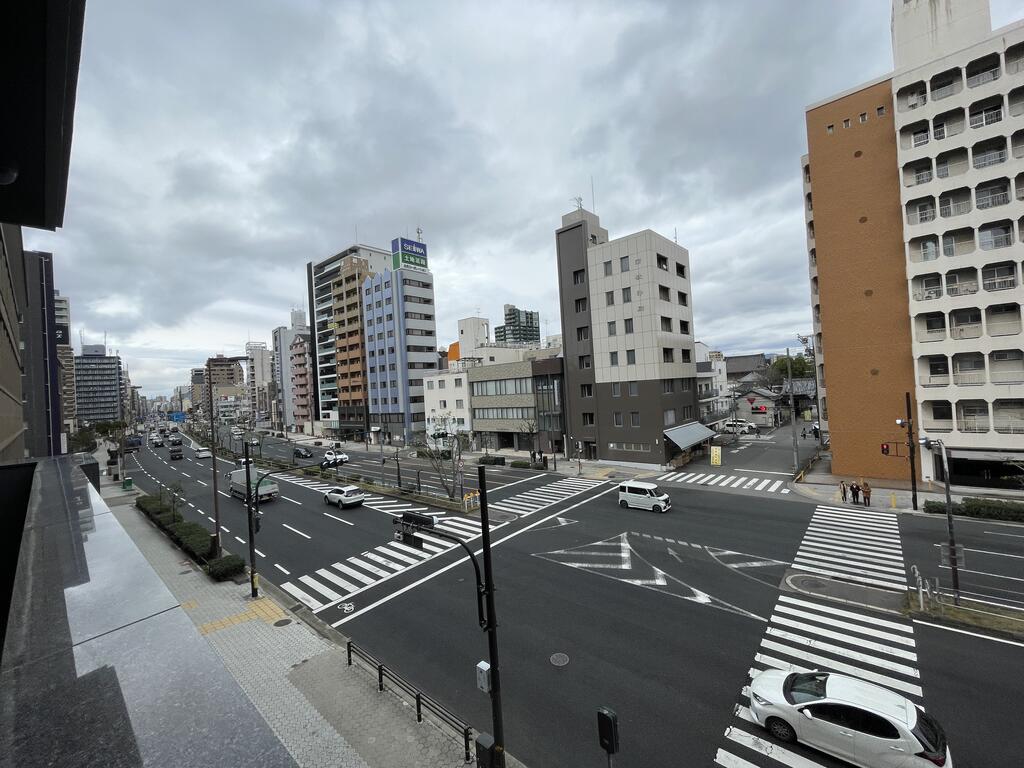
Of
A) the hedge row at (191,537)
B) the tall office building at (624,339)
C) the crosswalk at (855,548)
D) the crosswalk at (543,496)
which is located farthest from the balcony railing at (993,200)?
the hedge row at (191,537)

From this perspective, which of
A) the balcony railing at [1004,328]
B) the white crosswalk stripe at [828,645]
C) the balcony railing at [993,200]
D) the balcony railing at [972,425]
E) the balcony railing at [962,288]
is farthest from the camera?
the balcony railing at [962,288]

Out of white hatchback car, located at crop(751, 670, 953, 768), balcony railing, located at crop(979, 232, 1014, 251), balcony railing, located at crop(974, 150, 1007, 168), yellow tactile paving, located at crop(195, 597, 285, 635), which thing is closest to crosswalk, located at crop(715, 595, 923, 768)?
white hatchback car, located at crop(751, 670, 953, 768)

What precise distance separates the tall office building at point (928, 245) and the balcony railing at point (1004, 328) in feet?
0.29

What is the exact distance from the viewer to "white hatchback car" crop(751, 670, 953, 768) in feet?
28.5

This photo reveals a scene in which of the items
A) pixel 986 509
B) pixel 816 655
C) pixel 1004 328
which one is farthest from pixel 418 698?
pixel 1004 328

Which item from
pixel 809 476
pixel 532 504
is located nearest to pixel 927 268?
pixel 809 476

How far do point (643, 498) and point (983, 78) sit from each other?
1437 inches

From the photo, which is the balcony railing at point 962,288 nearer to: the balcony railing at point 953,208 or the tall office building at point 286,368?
the balcony railing at point 953,208

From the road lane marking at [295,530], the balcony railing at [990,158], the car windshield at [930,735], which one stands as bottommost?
the road lane marking at [295,530]

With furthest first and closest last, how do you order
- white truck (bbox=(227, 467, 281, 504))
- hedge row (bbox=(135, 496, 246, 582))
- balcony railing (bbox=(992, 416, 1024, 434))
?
1. white truck (bbox=(227, 467, 281, 504))
2. balcony railing (bbox=(992, 416, 1024, 434))
3. hedge row (bbox=(135, 496, 246, 582))

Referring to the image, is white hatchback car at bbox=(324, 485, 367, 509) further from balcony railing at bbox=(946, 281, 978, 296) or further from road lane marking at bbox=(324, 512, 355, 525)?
balcony railing at bbox=(946, 281, 978, 296)

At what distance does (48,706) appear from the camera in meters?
2.85

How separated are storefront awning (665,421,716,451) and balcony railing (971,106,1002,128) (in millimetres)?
30267

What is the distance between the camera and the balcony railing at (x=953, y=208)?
30.3 m
